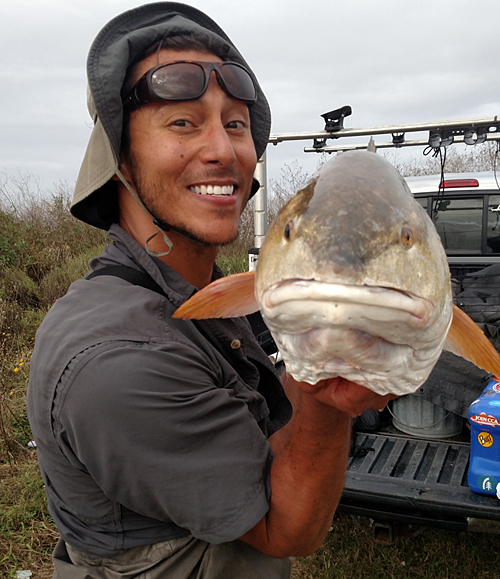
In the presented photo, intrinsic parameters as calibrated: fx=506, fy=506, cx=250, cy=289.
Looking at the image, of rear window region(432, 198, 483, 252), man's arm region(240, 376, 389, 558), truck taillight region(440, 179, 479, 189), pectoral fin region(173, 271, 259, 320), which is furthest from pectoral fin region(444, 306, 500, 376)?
truck taillight region(440, 179, 479, 189)

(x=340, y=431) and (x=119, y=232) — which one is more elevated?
(x=119, y=232)

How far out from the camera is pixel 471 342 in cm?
130

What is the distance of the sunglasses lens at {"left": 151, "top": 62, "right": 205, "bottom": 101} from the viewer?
189 cm

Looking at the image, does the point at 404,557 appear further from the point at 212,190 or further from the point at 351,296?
the point at 351,296

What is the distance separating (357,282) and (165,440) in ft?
2.57

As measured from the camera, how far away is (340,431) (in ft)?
4.66

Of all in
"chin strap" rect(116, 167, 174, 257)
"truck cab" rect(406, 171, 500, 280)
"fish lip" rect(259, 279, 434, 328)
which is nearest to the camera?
"fish lip" rect(259, 279, 434, 328)

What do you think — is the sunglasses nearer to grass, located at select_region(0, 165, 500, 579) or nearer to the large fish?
the large fish

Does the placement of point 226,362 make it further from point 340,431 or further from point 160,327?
point 340,431

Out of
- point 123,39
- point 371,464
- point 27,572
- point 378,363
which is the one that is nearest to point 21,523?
point 27,572

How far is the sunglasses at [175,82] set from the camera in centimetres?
190

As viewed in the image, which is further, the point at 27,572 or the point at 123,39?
the point at 27,572

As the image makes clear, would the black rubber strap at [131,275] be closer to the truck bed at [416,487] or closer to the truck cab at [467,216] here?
the truck bed at [416,487]

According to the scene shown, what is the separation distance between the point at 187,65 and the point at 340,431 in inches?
57.0
